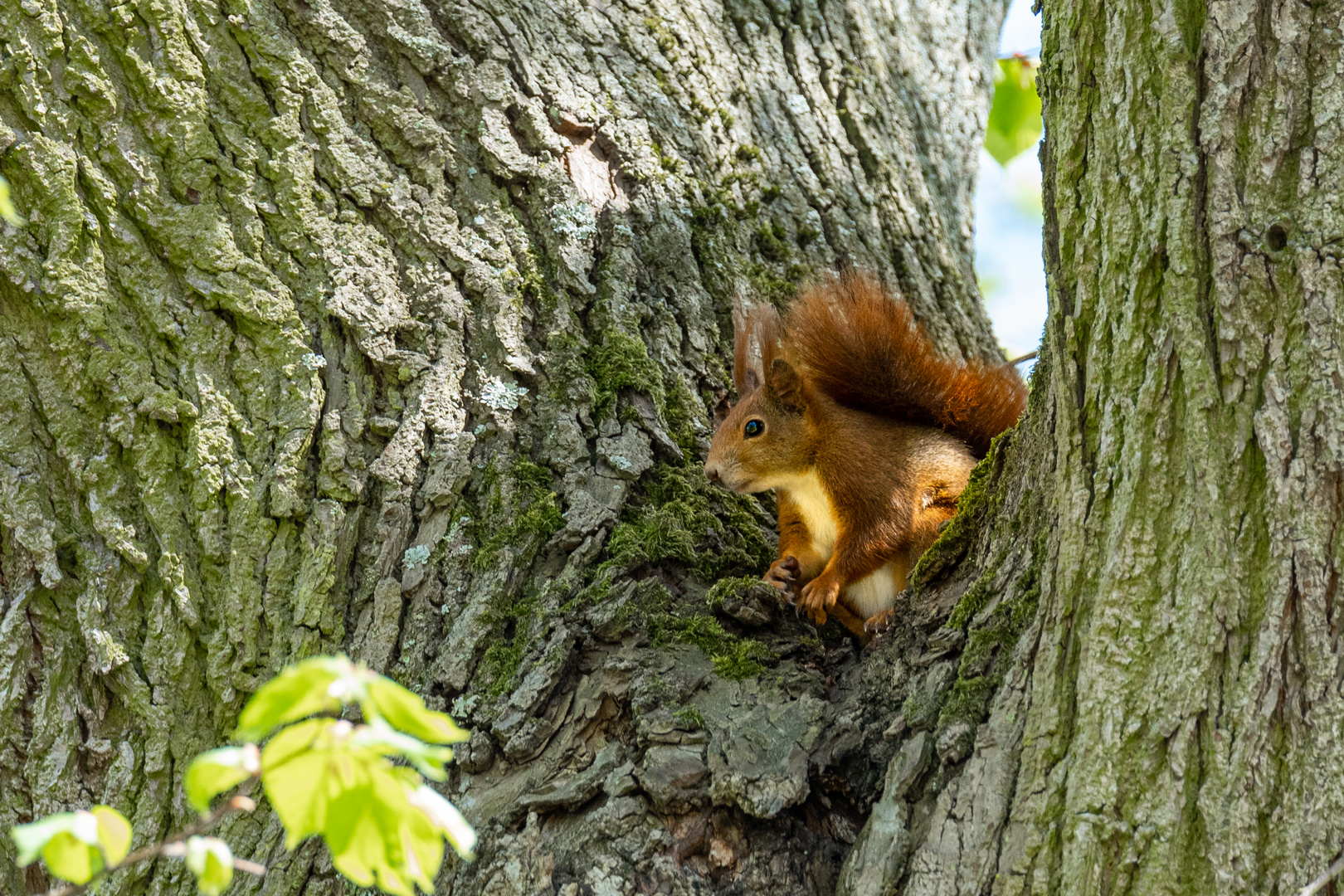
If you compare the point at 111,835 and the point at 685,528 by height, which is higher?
the point at 685,528

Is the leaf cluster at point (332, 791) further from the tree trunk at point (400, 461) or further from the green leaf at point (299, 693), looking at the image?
the tree trunk at point (400, 461)

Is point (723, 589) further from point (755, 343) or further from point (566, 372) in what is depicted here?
point (755, 343)

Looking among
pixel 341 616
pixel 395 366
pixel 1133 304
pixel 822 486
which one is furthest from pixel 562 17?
pixel 1133 304

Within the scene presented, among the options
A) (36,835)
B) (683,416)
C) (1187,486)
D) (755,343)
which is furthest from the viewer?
(755,343)

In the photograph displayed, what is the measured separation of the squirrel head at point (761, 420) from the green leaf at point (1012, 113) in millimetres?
1502

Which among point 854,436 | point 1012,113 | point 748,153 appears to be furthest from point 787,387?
Answer: point 1012,113

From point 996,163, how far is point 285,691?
3.60 metres

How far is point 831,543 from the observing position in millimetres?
2838

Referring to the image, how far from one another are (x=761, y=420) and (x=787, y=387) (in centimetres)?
23

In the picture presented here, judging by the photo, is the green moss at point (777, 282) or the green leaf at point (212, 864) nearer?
the green leaf at point (212, 864)

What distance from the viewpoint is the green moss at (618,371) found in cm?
220

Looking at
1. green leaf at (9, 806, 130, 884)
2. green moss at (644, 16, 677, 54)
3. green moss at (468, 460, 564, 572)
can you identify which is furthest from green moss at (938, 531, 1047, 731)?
green moss at (644, 16, 677, 54)

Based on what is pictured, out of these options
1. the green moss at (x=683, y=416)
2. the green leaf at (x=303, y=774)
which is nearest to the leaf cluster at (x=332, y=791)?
the green leaf at (x=303, y=774)

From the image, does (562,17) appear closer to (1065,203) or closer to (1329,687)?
(1065,203)
